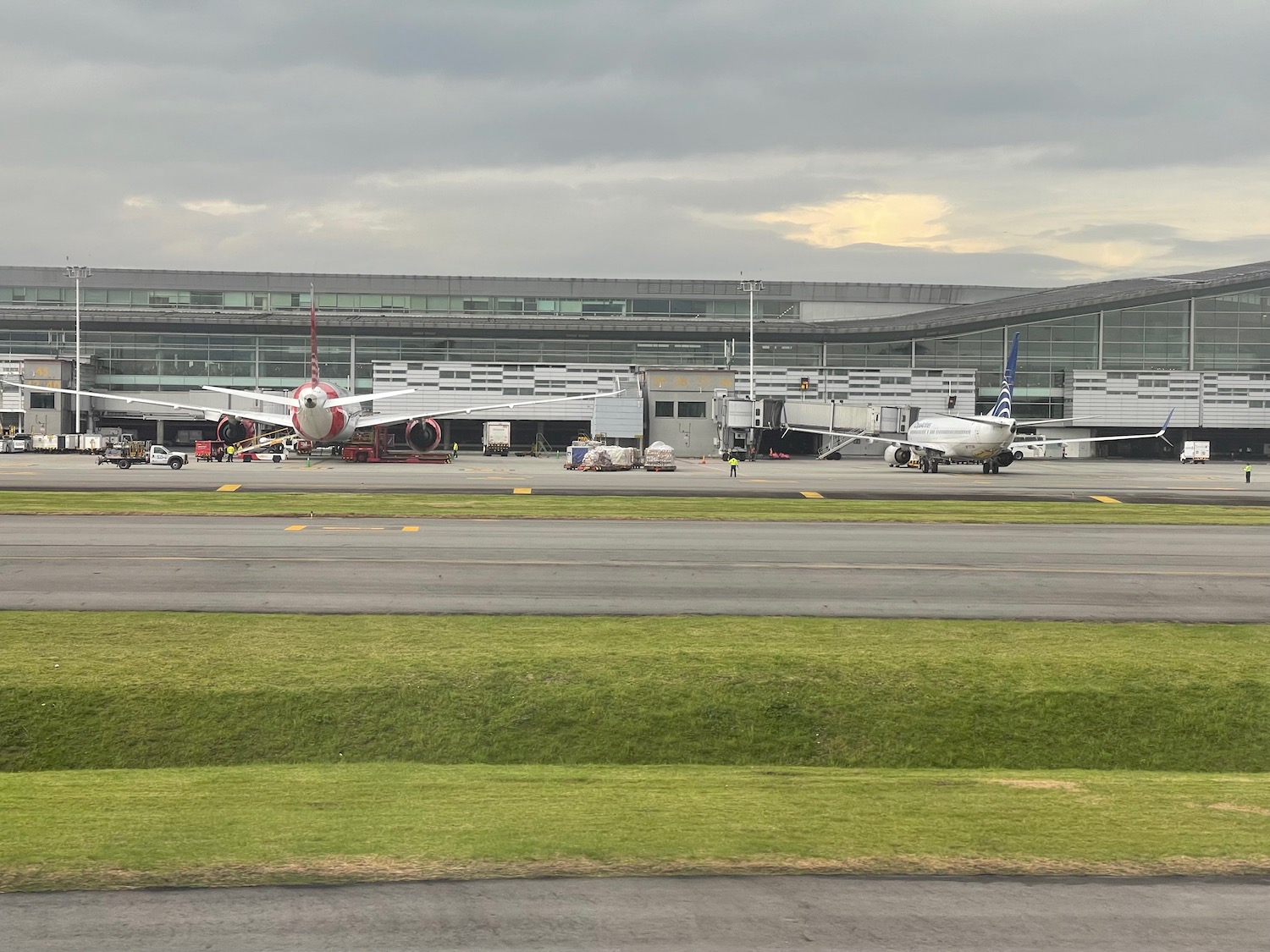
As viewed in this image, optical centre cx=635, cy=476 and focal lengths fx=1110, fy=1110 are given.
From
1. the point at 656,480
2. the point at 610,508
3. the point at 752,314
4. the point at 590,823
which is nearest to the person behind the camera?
the point at 590,823

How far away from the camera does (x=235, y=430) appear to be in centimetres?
9444

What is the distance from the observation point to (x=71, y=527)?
34.4m

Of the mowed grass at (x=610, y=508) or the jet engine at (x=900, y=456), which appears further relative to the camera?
the jet engine at (x=900, y=456)

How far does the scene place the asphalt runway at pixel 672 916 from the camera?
Result: 317 inches

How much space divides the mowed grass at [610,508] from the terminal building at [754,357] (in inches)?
2613

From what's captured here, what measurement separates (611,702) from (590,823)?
4.90m

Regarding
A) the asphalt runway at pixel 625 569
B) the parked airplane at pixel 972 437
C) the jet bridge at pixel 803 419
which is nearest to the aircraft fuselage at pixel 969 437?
the parked airplane at pixel 972 437

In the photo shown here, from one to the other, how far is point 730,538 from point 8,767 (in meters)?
23.3

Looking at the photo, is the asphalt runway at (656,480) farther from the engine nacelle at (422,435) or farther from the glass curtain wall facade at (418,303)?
the glass curtain wall facade at (418,303)

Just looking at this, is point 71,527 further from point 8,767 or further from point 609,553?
point 8,767

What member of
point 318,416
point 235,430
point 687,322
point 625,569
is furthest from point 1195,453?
point 625,569

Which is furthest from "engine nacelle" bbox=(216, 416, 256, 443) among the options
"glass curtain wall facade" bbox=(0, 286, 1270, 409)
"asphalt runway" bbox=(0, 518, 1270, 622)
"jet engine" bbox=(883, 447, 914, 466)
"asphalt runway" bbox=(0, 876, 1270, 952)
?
"asphalt runway" bbox=(0, 876, 1270, 952)

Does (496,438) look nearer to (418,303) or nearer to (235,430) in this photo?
(235,430)

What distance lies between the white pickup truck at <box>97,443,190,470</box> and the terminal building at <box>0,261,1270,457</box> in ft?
139
